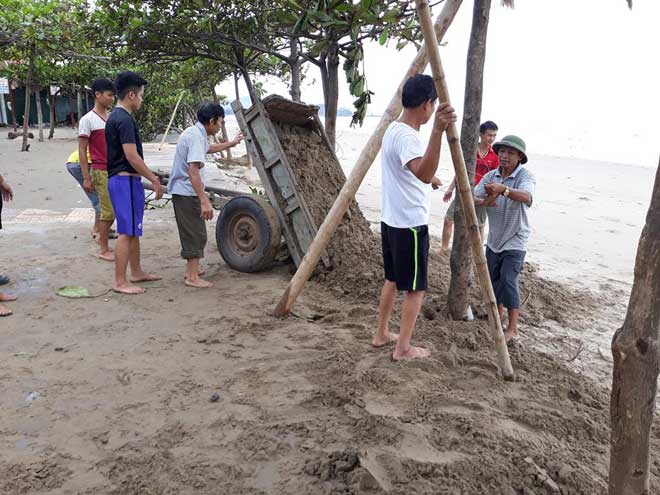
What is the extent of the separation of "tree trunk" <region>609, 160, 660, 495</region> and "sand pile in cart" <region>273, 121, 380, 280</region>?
356 centimetres

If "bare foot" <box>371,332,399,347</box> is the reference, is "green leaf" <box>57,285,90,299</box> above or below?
below

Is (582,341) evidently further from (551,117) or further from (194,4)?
(551,117)

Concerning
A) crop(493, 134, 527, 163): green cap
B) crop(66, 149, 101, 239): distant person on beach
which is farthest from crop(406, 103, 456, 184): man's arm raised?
crop(66, 149, 101, 239): distant person on beach

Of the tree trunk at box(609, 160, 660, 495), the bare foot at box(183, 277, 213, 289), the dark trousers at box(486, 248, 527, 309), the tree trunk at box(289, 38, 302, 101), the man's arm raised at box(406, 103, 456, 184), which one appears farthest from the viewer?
the tree trunk at box(289, 38, 302, 101)

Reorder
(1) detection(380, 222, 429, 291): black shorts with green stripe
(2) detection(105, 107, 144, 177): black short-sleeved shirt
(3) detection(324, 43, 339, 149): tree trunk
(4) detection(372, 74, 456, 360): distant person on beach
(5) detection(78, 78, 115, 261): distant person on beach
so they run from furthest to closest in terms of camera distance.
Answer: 1. (3) detection(324, 43, 339, 149): tree trunk
2. (5) detection(78, 78, 115, 261): distant person on beach
3. (2) detection(105, 107, 144, 177): black short-sleeved shirt
4. (1) detection(380, 222, 429, 291): black shorts with green stripe
5. (4) detection(372, 74, 456, 360): distant person on beach

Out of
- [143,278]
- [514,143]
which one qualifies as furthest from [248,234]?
[514,143]

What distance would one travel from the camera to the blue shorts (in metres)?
4.84

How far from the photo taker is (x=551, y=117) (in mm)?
48938

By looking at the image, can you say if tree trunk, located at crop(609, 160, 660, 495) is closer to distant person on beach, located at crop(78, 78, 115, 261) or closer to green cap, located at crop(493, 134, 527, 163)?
green cap, located at crop(493, 134, 527, 163)

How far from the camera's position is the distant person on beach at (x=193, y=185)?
4961mm

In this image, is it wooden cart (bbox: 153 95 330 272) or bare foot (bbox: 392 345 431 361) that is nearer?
bare foot (bbox: 392 345 431 361)

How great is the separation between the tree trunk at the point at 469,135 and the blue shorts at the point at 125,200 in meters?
2.87

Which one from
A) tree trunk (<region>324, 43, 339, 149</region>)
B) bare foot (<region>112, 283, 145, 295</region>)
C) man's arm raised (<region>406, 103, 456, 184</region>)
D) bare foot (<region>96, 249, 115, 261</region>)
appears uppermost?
tree trunk (<region>324, 43, 339, 149</region>)

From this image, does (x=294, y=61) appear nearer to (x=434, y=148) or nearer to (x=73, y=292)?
(x=73, y=292)
